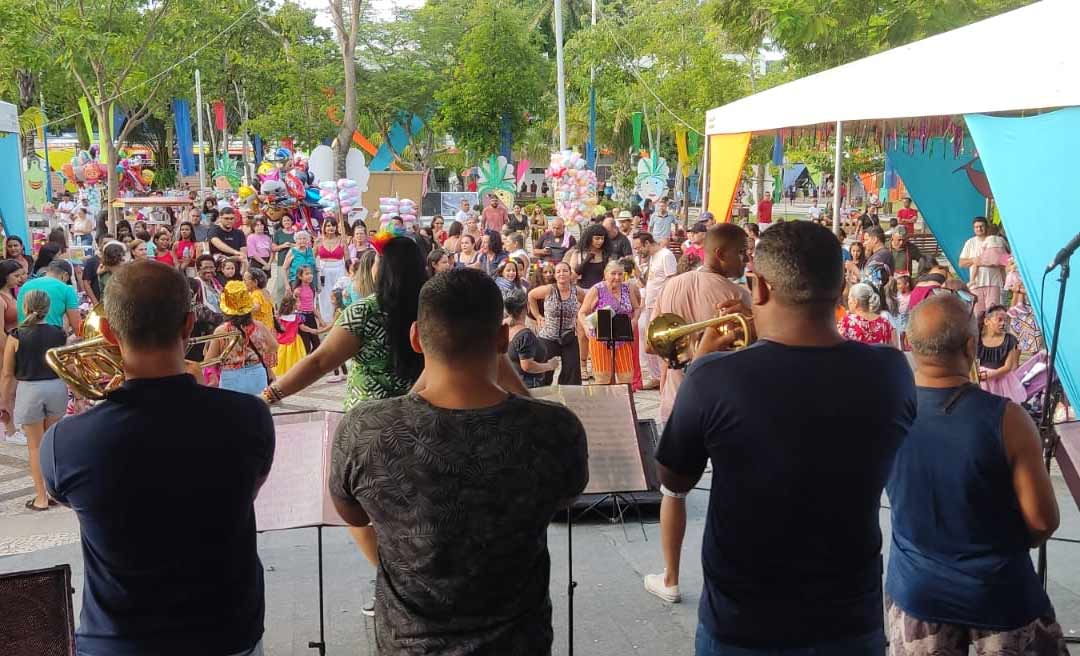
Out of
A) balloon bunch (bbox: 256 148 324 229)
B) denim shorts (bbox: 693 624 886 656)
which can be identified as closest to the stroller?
denim shorts (bbox: 693 624 886 656)

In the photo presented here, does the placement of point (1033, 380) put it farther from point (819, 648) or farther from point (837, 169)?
point (819, 648)

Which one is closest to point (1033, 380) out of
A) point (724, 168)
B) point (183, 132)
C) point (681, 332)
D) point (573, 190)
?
point (681, 332)

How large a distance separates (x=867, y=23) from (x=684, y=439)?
1407cm

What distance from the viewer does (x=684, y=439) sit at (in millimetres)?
2328

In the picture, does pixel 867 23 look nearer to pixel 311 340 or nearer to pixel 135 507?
pixel 311 340

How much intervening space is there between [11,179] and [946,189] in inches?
500

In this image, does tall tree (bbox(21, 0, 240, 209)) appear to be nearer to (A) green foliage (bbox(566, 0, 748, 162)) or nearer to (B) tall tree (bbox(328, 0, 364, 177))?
(B) tall tree (bbox(328, 0, 364, 177))

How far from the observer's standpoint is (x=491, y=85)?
31719 millimetres

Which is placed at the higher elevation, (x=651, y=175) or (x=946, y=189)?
(x=651, y=175)

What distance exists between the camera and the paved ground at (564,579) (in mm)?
4484

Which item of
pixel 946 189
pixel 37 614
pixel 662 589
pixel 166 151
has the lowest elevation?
pixel 662 589

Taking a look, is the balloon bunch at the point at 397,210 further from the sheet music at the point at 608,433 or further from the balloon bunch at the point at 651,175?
the balloon bunch at the point at 651,175

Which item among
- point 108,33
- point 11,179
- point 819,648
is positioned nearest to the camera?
point 819,648

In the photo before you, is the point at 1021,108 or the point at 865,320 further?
the point at 865,320
